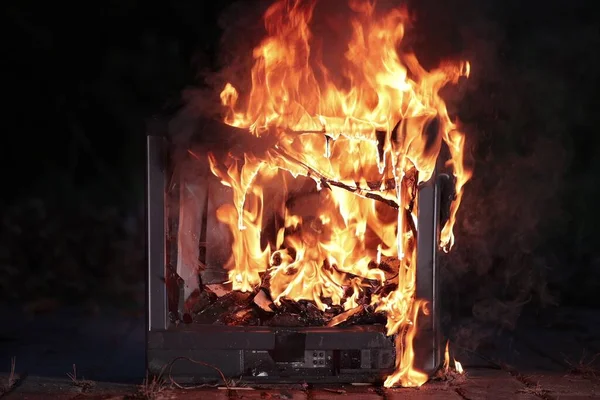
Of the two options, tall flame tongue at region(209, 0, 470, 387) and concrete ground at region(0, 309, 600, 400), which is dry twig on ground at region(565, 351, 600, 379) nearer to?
concrete ground at region(0, 309, 600, 400)

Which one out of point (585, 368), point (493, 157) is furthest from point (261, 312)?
point (493, 157)

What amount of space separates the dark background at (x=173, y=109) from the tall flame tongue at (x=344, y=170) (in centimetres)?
120

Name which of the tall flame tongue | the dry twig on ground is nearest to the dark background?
the dry twig on ground

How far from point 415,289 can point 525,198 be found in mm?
2017

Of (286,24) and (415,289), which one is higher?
(286,24)

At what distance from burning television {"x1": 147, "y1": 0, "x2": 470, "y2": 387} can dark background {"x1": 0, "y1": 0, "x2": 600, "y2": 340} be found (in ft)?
4.12

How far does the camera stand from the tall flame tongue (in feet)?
8.43

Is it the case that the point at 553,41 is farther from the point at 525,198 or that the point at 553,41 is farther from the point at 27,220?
the point at 27,220

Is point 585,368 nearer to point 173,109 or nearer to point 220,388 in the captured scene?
point 220,388

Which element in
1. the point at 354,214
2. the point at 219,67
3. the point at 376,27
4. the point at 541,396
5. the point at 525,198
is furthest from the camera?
the point at 525,198

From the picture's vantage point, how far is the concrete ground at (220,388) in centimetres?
253

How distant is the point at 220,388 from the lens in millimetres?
2574

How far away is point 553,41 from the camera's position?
13.7ft

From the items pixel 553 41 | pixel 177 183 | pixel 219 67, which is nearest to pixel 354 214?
pixel 177 183
